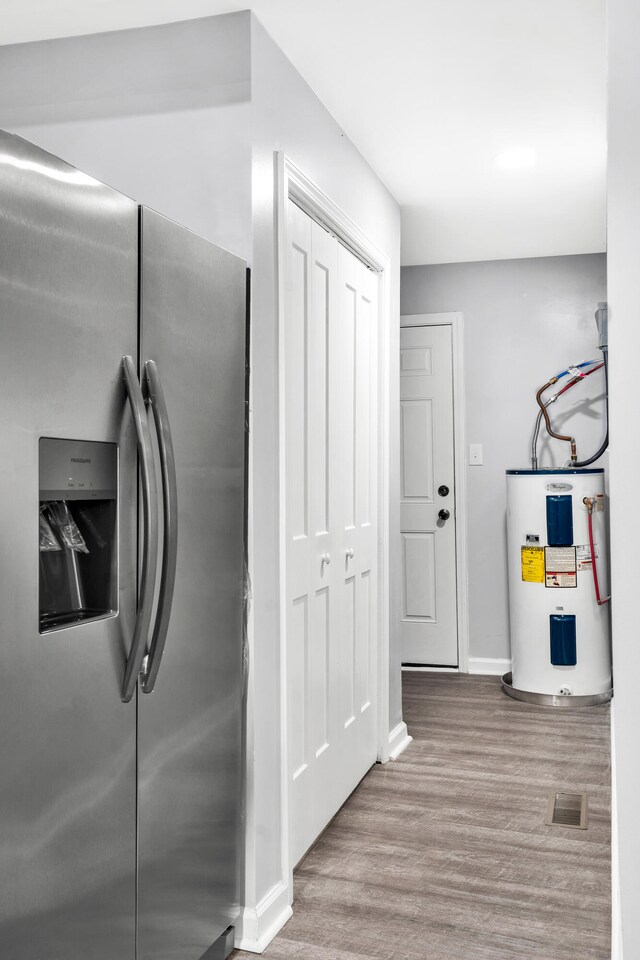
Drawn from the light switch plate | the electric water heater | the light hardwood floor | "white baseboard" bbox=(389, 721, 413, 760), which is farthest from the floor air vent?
the light switch plate

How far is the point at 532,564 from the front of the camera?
4.42 meters

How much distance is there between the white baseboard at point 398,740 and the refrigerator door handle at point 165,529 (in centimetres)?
209

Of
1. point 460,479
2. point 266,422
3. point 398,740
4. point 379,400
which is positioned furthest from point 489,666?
point 266,422

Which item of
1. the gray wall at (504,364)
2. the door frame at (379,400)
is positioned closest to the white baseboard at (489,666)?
the gray wall at (504,364)

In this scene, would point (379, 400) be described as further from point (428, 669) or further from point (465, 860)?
point (428, 669)

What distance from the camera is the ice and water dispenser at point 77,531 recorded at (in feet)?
4.86

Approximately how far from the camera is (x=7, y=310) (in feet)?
4.39

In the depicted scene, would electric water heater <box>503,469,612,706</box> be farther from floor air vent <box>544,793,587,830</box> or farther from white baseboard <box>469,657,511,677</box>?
floor air vent <box>544,793,587,830</box>

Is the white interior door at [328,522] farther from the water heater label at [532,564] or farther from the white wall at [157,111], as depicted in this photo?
the water heater label at [532,564]

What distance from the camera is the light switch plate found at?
5043 mm

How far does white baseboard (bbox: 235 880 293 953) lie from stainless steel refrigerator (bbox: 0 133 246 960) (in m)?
0.05

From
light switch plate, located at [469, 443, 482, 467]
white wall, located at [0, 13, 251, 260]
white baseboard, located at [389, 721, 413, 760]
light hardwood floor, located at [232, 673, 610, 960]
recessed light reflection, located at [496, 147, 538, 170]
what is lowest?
Result: light hardwood floor, located at [232, 673, 610, 960]

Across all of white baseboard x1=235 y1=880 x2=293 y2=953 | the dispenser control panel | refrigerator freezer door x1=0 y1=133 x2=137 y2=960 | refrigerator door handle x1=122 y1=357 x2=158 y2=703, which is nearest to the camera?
refrigerator freezer door x1=0 y1=133 x2=137 y2=960

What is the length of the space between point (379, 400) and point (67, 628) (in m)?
2.32
